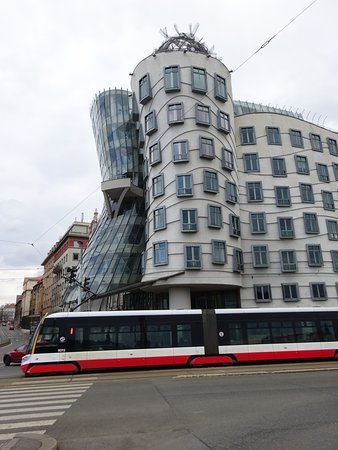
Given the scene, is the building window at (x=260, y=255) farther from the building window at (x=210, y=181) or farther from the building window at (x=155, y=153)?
the building window at (x=155, y=153)

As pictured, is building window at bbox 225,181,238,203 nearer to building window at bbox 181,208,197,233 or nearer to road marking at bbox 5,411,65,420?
building window at bbox 181,208,197,233

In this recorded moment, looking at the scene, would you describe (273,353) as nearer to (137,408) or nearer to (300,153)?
(137,408)

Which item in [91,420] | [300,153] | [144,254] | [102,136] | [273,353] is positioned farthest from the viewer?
[102,136]

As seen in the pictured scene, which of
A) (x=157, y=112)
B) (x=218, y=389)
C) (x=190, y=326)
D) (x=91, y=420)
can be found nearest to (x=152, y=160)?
(x=157, y=112)

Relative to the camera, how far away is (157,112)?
131 feet

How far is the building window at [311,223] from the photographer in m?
41.1

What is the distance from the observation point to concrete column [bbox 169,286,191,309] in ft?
115

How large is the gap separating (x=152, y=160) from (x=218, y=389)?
98.9ft

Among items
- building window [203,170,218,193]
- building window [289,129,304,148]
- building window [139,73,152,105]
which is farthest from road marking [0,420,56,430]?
building window [289,129,304,148]

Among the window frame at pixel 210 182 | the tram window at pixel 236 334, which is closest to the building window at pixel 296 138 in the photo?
the window frame at pixel 210 182

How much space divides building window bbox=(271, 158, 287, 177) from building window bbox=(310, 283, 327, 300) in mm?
12238

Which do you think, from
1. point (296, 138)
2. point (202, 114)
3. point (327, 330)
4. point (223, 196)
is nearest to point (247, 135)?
point (296, 138)

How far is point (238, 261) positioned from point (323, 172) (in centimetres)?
1644

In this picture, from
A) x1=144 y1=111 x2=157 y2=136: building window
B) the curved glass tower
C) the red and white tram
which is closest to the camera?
the red and white tram
